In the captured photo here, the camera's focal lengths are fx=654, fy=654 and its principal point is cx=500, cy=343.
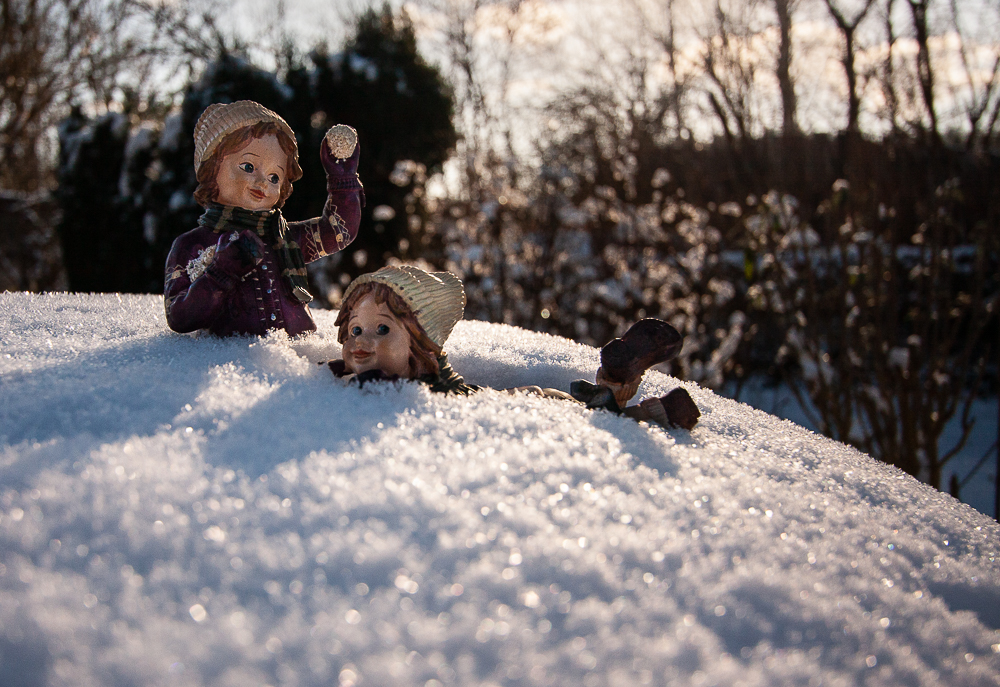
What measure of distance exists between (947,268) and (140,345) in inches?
130

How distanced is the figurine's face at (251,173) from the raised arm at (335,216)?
19 centimetres

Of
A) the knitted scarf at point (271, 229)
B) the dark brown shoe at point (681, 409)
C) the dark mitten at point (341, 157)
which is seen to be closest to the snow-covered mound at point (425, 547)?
the dark brown shoe at point (681, 409)

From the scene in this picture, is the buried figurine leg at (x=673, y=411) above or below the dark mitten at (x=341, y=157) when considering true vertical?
below

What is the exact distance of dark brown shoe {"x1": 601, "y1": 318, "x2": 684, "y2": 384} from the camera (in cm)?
160

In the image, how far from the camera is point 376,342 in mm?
1586

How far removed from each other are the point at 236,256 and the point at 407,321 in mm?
474

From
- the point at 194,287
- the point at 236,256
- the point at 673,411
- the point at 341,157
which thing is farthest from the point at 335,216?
the point at 673,411

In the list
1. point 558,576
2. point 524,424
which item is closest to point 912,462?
point 524,424

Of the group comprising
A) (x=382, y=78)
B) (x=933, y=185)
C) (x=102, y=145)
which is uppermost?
(x=382, y=78)

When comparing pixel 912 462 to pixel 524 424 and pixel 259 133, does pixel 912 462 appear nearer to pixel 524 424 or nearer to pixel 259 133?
pixel 524 424

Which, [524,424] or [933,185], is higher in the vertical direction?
[933,185]

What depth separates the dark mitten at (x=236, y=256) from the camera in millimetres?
1644

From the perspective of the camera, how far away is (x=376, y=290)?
5.32 feet

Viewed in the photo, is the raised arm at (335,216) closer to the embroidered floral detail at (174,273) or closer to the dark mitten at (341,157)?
the dark mitten at (341,157)
